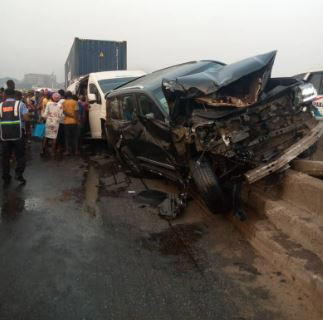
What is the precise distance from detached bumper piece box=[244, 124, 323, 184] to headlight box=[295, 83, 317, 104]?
17.3 inches

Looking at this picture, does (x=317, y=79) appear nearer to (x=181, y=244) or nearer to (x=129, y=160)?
(x=129, y=160)

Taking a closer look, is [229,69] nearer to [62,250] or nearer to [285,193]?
[285,193]

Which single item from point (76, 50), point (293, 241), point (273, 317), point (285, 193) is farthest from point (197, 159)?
point (76, 50)

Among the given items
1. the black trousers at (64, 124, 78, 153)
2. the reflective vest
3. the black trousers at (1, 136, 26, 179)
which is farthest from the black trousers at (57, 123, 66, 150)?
the reflective vest

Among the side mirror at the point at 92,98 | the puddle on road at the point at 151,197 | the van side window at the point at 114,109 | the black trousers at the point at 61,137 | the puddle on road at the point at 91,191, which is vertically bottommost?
the black trousers at the point at 61,137

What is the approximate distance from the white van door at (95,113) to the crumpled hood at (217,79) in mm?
5039

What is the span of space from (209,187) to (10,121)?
3932 mm

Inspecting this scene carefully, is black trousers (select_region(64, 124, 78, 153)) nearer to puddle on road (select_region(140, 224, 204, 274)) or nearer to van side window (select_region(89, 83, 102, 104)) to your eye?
van side window (select_region(89, 83, 102, 104))

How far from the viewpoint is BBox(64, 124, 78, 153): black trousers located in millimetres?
9695

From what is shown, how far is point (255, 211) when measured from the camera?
447 cm

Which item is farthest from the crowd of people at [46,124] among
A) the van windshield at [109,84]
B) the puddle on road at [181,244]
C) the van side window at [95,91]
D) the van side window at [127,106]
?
the puddle on road at [181,244]

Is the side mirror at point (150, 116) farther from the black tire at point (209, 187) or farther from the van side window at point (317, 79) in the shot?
the van side window at point (317, 79)

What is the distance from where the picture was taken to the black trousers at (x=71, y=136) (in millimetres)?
9695

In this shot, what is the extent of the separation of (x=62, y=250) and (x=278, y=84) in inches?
137
